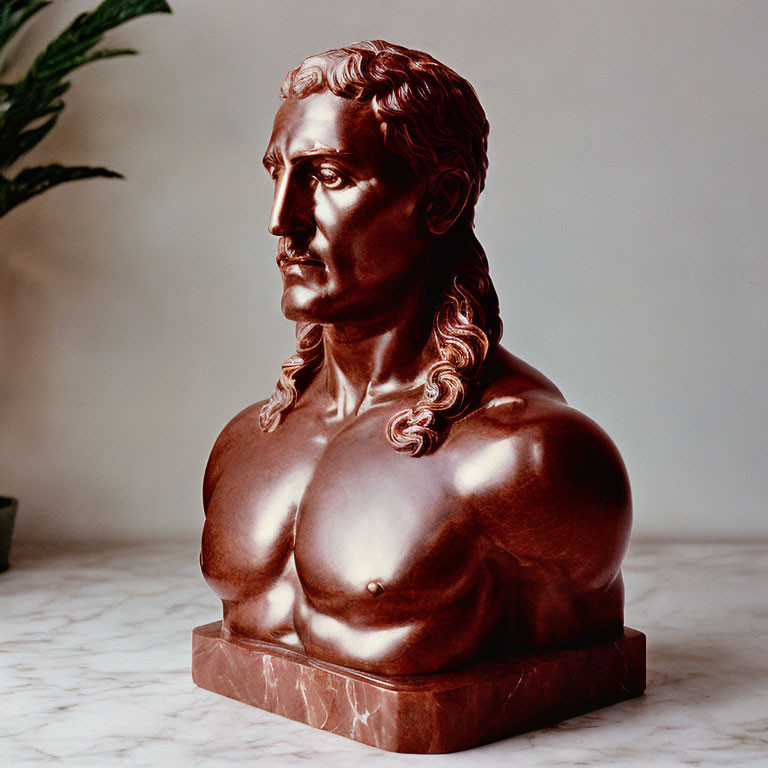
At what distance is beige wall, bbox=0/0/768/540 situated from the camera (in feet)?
9.86

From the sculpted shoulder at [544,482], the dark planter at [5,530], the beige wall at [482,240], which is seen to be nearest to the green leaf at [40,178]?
the beige wall at [482,240]

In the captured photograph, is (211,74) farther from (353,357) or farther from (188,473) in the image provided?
(353,357)

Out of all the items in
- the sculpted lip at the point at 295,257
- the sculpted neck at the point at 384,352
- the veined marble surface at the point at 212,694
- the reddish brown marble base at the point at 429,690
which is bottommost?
the veined marble surface at the point at 212,694

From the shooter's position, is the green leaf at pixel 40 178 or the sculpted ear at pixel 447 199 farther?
the green leaf at pixel 40 178

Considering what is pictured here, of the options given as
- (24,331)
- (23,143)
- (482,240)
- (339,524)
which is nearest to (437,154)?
(339,524)

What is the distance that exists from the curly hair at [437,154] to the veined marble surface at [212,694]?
440mm

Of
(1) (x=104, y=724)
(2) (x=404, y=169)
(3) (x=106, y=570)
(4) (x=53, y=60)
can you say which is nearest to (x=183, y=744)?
(1) (x=104, y=724)

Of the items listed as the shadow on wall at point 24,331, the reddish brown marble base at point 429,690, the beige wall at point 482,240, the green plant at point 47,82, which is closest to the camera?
the reddish brown marble base at point 429,690

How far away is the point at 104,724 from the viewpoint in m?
1.80

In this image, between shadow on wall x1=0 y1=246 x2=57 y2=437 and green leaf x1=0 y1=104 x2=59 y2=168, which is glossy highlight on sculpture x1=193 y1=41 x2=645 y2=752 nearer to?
green leaf x1=0 y1=104 x2=59 y2=168

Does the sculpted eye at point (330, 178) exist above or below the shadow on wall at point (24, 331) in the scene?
above

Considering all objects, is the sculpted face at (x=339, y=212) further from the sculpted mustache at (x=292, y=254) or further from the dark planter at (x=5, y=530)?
the dark planter at (x=5, y=530)

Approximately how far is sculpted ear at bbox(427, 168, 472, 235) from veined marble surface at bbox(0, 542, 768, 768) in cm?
71

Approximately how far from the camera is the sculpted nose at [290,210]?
1750 millimetres
